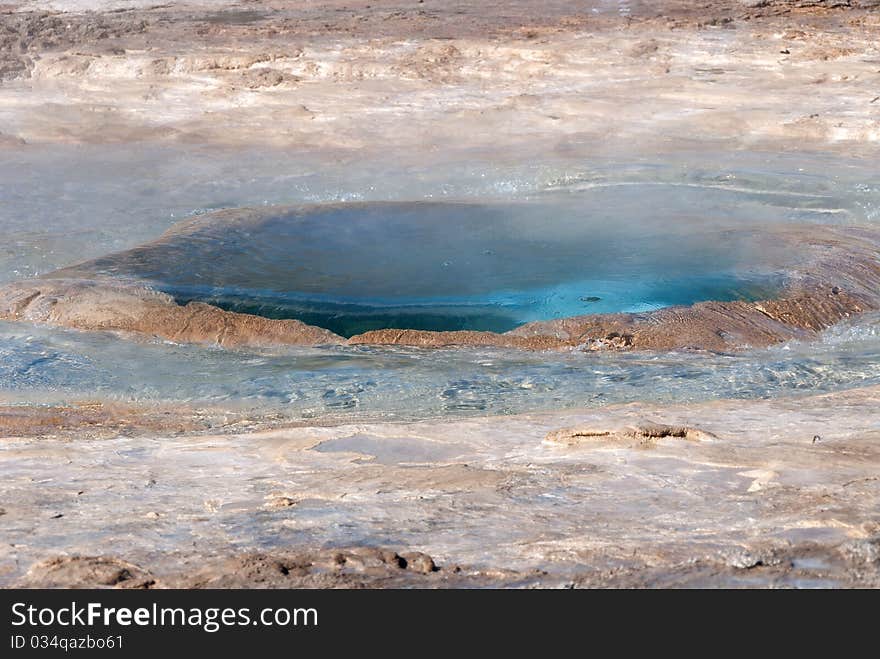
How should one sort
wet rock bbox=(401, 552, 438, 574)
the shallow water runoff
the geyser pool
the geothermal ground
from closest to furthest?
wet rock bbox=(401, 552, 438, 574) < the geothermal ground < the shallow water runoff < the geyser pool

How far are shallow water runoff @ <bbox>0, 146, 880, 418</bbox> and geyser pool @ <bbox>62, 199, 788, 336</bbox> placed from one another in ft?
0.05

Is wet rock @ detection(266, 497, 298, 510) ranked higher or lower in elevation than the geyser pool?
higher

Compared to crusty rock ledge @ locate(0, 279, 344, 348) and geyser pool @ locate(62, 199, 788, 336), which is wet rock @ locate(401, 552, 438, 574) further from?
geyser pool @ locate(62, 199, 788, 336)

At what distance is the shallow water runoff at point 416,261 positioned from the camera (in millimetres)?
5133

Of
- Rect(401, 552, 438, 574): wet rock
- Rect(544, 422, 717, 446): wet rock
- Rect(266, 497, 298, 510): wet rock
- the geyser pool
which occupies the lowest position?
the geyser pool

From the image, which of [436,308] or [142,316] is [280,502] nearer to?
[142,316]

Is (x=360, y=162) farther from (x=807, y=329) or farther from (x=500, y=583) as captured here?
(x=500, y=583)

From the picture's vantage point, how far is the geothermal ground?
298cm

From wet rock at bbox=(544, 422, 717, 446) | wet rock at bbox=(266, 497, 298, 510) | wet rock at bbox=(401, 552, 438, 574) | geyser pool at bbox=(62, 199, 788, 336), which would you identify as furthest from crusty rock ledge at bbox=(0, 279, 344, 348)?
wet rock at bbox=(401, 552, 438, 574)

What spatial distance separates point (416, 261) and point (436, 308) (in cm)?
68

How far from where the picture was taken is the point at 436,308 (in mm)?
6355

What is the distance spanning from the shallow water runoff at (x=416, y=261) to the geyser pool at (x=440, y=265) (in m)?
0.02

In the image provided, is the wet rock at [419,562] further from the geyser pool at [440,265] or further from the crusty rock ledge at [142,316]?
the geyser pool at [440,265]

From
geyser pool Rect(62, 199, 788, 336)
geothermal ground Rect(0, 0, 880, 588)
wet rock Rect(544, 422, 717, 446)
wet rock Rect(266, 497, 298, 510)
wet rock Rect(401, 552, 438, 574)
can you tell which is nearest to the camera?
wet rock Rect(401, 552, 438, 574)
